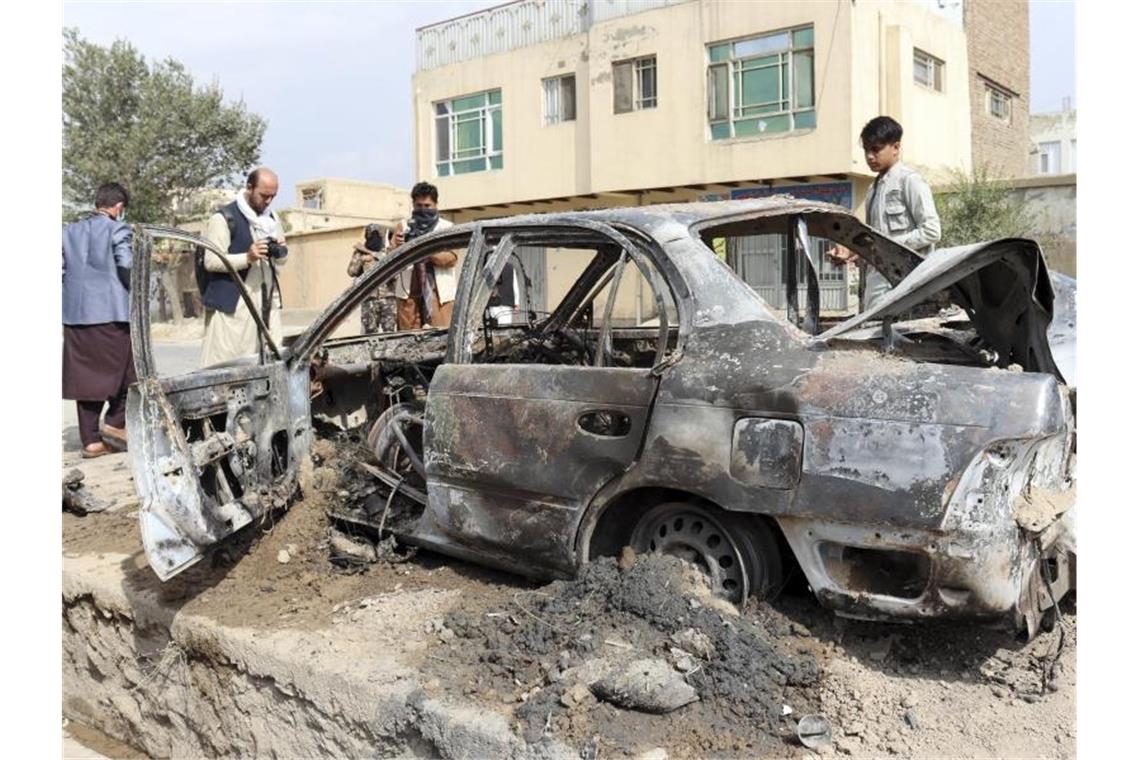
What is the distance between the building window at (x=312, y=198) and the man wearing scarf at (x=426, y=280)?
28747 millimetres

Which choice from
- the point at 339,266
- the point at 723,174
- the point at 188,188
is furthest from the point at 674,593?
the point at 188,188

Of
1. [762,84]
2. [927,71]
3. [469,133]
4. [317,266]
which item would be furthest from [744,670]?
[317,266]

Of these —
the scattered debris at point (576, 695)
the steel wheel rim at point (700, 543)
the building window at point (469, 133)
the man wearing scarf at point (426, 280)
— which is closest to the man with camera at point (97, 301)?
the man wearing scarf at point (426, 280)

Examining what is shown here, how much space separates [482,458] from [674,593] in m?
0.90

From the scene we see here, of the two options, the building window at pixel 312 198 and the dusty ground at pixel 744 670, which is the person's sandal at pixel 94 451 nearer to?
the dusty ground at pixel 744 670

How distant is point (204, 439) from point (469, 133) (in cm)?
2221

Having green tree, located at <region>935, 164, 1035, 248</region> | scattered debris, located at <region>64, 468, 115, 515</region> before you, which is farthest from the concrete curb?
green tree, located at <region>935, 164, 1035, 248</region>

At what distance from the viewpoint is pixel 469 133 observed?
24953 mm

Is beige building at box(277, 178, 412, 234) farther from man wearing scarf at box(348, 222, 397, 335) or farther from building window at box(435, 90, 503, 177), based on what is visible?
man wearing scarf at box(348, 222, 397, 335)

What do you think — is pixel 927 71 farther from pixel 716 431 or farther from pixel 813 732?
pixel 813 732

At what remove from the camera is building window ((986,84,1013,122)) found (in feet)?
75.8

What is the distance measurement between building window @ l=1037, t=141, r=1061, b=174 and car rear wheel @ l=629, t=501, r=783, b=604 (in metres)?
33.2

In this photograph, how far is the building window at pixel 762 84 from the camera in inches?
745

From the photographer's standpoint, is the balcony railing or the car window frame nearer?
the car window frame
